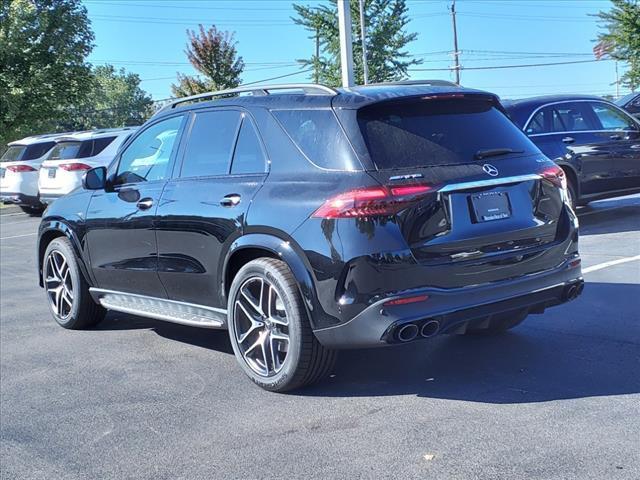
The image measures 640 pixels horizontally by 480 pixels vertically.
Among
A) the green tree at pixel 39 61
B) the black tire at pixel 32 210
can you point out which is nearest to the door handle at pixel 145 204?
the black tire at pixel 32 210

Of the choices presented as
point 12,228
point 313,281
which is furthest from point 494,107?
point 12,228

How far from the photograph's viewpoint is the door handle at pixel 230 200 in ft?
15.8

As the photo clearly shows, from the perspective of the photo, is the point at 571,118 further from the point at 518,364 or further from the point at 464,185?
the point at 464,185

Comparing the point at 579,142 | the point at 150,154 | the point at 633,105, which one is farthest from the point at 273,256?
the point at 633,105

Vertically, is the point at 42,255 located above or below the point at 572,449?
above

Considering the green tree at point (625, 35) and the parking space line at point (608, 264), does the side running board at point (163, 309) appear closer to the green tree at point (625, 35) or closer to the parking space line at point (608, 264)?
the parking space line at point (608, 264)

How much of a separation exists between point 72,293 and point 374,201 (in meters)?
3.67

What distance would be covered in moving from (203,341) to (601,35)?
24480mm

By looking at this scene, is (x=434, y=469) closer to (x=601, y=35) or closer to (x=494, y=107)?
(x=494, y=107)

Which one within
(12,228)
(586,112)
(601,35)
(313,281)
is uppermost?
(601,35)

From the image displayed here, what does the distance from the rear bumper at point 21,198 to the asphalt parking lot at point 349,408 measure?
43.8 feet

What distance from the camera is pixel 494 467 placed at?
3.45 metres

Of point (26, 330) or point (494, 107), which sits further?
point (26, 330)

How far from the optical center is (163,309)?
563cm
